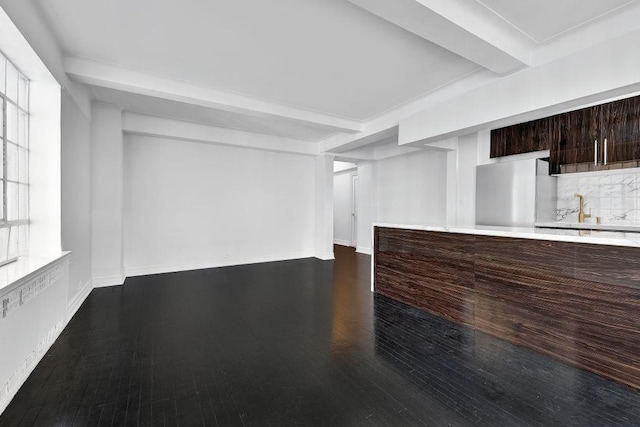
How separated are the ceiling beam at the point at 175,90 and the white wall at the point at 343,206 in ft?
15.3

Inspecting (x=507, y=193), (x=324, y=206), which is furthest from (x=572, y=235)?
(x=324, y=206)

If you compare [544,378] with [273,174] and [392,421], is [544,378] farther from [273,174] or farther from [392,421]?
[273,174]

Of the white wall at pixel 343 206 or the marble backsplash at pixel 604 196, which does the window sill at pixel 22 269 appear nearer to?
the marble backsplash at pixel 604 196

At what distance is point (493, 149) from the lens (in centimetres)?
481

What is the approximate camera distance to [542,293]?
8.45 ft

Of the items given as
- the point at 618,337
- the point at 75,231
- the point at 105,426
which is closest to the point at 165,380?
the point at 105,426

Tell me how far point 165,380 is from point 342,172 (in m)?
8.30

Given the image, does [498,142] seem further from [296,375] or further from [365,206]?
[296,375]

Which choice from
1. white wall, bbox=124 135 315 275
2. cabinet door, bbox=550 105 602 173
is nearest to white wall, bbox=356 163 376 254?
white wall, bbox=124 135 315 275

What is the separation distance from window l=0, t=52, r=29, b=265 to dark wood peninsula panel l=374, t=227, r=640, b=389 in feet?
13.0

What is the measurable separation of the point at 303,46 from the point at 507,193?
3489mm

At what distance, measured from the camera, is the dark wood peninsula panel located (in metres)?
2.16

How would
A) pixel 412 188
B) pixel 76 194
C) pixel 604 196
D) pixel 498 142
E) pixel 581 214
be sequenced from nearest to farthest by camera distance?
pixel 76 194, pixel 604 196, pixel 581 214, pixel 498 142, pixel 412 188

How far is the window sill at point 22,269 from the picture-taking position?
181cm
